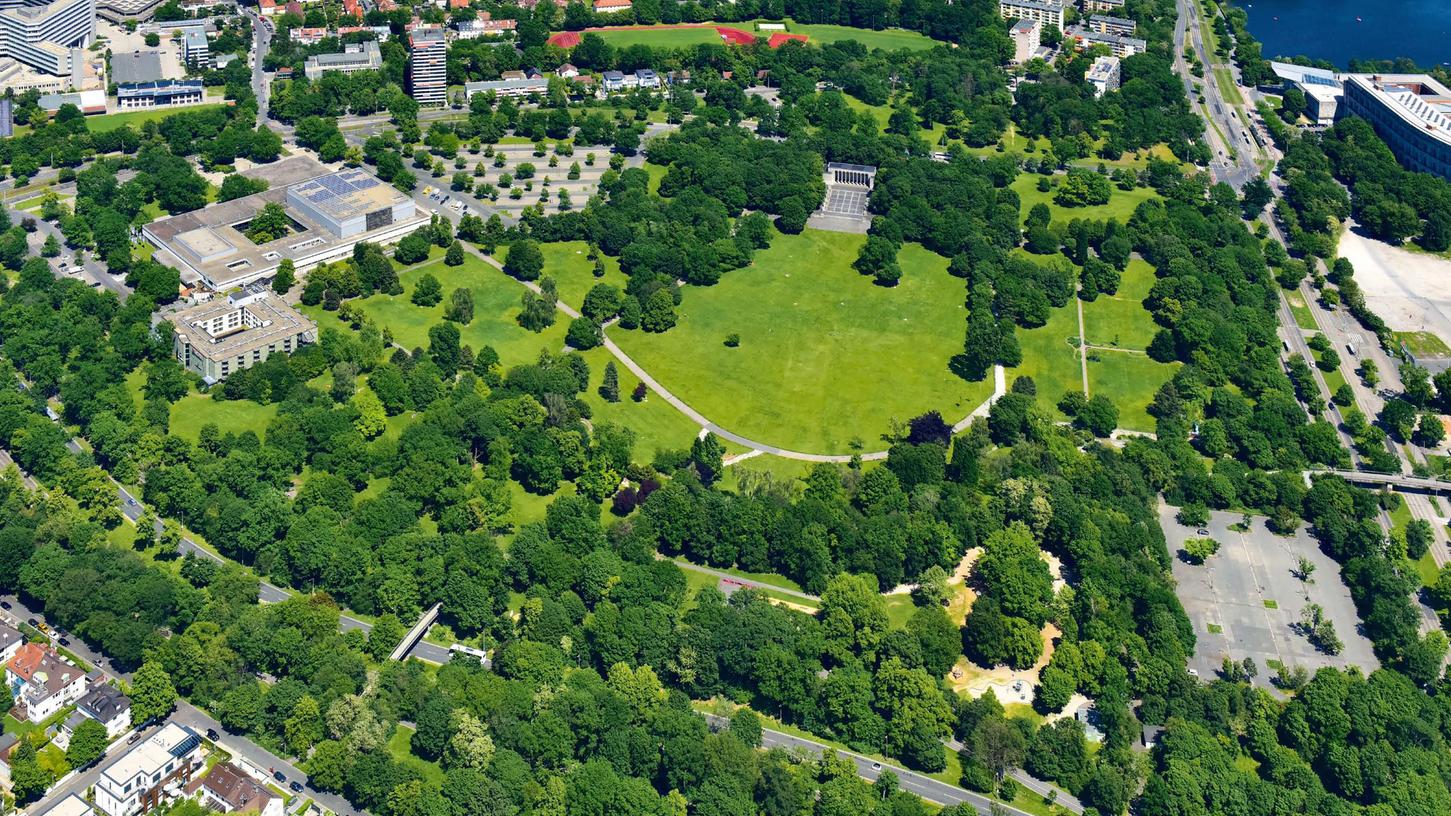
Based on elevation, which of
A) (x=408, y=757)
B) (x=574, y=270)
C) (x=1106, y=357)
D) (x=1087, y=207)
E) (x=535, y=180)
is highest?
(x=1087, y=207)

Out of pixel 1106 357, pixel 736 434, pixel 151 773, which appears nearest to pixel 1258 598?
pixel 1106 357

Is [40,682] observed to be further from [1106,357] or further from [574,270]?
[1106,357]

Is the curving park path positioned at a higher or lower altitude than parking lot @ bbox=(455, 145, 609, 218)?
lower

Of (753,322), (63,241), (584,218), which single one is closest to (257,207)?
(63,241)

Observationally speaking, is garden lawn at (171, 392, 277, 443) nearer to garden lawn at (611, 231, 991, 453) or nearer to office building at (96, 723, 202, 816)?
garden lawn at (611, 231, 991, 453)

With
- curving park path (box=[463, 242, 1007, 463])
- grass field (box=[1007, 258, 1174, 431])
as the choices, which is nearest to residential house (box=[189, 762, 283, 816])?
curving park path (box=[463, 242, 1007, 463])

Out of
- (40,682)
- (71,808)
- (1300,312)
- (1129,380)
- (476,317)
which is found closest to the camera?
(71,808)

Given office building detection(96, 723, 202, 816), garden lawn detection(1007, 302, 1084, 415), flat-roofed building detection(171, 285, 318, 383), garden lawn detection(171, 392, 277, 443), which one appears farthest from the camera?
garden lawn detection(1007, 302, 1084, 415)

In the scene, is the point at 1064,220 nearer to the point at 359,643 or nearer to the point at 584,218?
the point at 584,218
